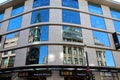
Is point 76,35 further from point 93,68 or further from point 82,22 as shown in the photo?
point 93,68

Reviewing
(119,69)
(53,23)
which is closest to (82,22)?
(53,23)

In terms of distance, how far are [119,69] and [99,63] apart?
2853 mm

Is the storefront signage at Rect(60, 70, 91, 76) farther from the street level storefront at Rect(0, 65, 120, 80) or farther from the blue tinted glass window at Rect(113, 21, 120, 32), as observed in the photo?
the blue tinted glass window at Rect(113, 21, 120, 32)

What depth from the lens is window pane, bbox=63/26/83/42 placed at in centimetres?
1794

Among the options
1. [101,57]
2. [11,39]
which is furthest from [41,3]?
[101,57]

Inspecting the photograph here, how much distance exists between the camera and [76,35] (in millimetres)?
18500

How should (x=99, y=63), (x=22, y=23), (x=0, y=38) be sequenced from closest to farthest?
1. (x=99, y=63)
2. (x=22, y=23)
3. (x=0, y=38)

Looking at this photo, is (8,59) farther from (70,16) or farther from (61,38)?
(70,16)

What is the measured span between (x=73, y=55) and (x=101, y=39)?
5.53m

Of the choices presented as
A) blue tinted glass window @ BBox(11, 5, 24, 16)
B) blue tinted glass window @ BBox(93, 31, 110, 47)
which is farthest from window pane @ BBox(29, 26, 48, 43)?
blue tinted glass window @ BBox(93, 31, 110, 47)

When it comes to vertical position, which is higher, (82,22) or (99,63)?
(82,22)

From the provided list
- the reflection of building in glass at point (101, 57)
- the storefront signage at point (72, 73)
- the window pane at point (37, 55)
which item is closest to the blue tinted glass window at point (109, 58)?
the reflection of building in glass at point (101, 57)

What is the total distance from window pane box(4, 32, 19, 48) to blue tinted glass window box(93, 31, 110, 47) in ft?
37.1

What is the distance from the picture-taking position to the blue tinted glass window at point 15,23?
2084cm
